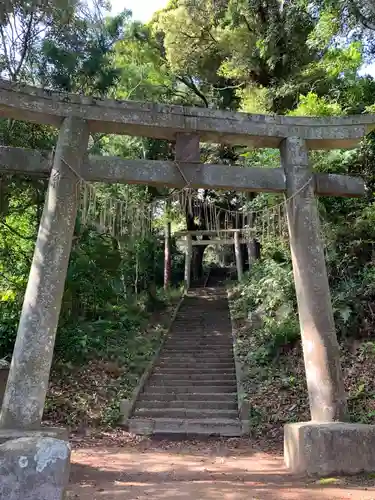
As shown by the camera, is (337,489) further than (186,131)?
No

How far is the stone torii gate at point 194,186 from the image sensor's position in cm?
526

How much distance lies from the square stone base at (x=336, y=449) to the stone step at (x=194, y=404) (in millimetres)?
4113

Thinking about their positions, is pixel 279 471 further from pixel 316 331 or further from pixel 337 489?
pixel 316 331

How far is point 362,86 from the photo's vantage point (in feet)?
40.4

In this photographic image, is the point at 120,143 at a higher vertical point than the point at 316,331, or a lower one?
higher

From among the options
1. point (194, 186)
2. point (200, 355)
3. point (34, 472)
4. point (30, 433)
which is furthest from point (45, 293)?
point (200, 355)

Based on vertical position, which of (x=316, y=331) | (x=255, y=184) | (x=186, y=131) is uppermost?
(x=186, y=131)

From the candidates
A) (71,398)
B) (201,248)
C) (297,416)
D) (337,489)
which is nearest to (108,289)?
(71,398)

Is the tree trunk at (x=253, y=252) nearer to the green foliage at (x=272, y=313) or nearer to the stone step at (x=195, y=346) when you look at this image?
the green foliage at (x=272, y=313)

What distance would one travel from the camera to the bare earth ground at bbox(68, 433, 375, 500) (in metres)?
4.69

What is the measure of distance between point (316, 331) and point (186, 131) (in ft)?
10.6

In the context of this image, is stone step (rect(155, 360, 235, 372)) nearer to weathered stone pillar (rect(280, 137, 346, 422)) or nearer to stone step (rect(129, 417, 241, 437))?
stone step (rect(129, 417, 241, 437))

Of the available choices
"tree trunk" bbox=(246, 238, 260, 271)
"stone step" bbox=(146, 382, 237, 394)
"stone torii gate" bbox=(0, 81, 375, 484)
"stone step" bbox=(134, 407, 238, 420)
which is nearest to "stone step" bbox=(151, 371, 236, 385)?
"stone step" bbox=(146, 382, 237, 394)

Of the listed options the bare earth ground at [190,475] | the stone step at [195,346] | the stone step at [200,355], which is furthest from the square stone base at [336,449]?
the stone step at [195,346]
